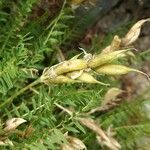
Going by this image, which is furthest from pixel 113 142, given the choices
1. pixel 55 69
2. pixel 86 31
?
pixel 86 31

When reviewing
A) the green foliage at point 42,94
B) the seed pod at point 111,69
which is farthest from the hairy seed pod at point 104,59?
the green foliage at point 42,94

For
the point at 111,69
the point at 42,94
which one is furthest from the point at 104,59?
the point at 42,94

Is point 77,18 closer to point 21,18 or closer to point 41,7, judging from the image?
point 41,7

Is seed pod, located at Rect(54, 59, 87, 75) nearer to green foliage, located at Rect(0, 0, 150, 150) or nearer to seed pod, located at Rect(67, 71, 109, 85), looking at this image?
seed pod, located at Rect(67, 71, 109, 85)

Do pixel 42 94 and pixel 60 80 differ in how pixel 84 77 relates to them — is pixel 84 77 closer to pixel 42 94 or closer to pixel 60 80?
pixel 60 80

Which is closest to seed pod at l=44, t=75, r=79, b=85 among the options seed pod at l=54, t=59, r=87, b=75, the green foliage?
seed pod at l=54, t=59, r=87, b=75

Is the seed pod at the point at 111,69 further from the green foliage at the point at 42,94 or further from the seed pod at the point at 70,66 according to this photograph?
the green foliage at the point at 42,94
